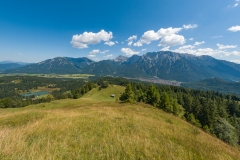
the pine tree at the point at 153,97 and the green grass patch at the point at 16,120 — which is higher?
the green grass patch at the point at 16,120

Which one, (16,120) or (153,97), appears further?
(153,97)

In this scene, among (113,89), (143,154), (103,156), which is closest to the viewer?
(103,156)

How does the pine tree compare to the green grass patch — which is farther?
the pine tree

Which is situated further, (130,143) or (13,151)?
(130,143)

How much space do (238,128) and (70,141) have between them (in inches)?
3291

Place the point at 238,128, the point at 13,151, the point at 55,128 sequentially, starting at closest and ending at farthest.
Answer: the point at 13,151, the point at 55,128, the point at 238,128

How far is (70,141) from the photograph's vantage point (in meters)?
5.88

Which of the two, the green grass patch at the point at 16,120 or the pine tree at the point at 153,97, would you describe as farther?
the pine tree at the point at 153,97

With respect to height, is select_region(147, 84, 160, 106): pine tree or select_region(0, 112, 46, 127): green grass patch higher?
select_region(0, 112, 46, 127): green grass patch

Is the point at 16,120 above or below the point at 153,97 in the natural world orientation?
above

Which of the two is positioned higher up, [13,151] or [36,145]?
[13,151]

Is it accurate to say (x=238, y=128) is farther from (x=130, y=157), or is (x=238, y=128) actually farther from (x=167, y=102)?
(x=130, y=157)

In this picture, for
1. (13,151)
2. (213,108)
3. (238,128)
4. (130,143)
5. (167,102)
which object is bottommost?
(238,128)

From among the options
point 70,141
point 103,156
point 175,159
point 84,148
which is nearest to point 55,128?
point 70,141
